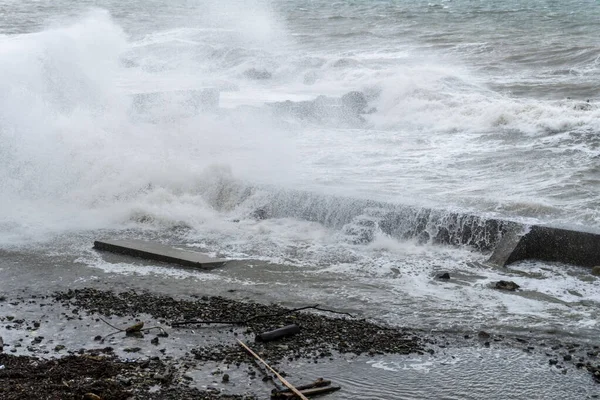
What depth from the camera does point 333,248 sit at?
1046cm

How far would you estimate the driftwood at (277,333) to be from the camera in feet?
23.6

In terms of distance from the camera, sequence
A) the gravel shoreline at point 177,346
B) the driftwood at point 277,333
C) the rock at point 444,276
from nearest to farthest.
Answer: the gravel shoreline at point 177,346
the driftwood at point 277,333
the rock at point 444,276

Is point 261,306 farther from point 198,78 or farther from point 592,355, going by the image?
point 198,78

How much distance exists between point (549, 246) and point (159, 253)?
446cm

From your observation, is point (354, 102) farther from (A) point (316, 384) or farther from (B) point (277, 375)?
(A) point (316, 384)

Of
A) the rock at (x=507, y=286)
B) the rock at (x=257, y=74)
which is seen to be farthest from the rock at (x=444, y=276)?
the rock at (x=257, y=74)

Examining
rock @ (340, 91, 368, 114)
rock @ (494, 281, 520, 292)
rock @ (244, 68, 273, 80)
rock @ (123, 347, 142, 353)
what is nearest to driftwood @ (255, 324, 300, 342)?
rock @ (123, 347, 142, 353)

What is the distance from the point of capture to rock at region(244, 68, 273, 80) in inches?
972

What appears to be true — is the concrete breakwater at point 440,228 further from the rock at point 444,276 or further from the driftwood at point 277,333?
the driftwood at point 277,333

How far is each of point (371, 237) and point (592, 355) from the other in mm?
4113

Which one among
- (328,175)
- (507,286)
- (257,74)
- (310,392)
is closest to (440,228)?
(507,286)

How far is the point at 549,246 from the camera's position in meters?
9.80

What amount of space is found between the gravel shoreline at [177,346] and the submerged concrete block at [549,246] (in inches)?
99.5

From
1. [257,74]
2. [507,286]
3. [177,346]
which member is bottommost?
[177,346]
